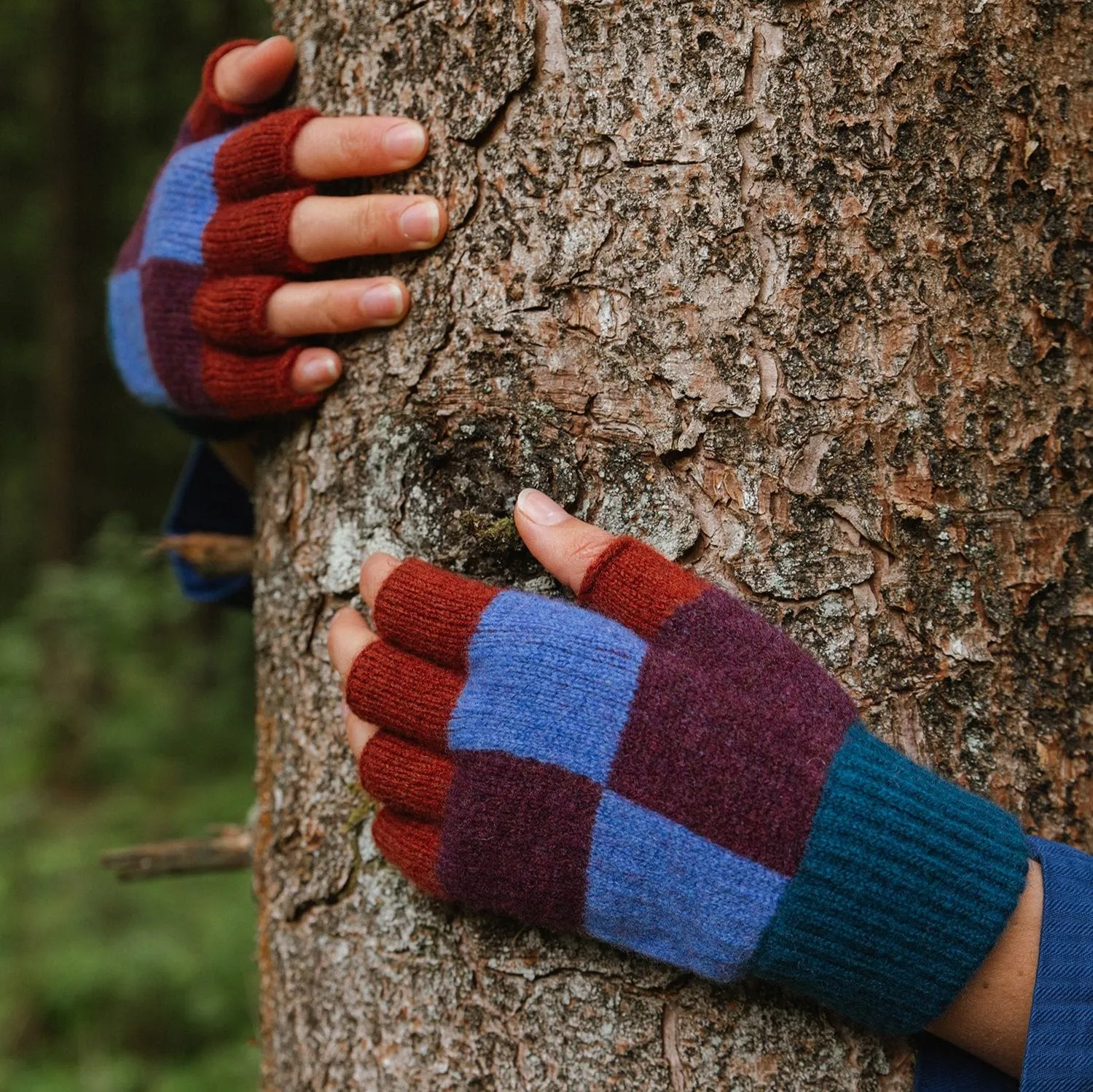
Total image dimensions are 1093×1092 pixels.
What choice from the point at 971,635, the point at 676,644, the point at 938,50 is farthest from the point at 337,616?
the point at 938,50

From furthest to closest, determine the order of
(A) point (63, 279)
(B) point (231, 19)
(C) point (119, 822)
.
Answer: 1. (A) point (63, 279)
2. (B) point (231, 19)
3. (C) point (119, 822)

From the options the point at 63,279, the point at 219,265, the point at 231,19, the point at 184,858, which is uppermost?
the point at 231,19

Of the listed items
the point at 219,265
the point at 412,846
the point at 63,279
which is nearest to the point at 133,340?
the point at 219,265

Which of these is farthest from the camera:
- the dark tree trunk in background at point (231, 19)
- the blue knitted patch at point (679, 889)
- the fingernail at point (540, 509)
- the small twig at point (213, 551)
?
the dark tree trunk in background at point (231, 19)

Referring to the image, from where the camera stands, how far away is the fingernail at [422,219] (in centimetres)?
Result: 114

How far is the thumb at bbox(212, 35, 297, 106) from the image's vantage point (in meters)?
1.26

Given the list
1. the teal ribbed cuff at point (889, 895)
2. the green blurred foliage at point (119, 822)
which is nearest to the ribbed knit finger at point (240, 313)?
the teal ribbed cuff at point (889, 895)

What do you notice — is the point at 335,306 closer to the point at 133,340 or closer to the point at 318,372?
the point at 318,372

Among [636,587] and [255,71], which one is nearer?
[636,587]

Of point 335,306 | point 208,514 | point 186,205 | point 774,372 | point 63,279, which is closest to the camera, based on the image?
point 774,372

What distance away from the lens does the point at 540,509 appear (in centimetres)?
109

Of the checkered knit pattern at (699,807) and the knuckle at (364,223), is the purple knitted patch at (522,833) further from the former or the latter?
the knuckle at (364,223)

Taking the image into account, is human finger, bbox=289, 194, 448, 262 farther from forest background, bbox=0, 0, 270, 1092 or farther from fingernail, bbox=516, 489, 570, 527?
forest background, bbox=0, 0, 270, 1092

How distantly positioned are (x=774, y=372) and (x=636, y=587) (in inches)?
11.1
